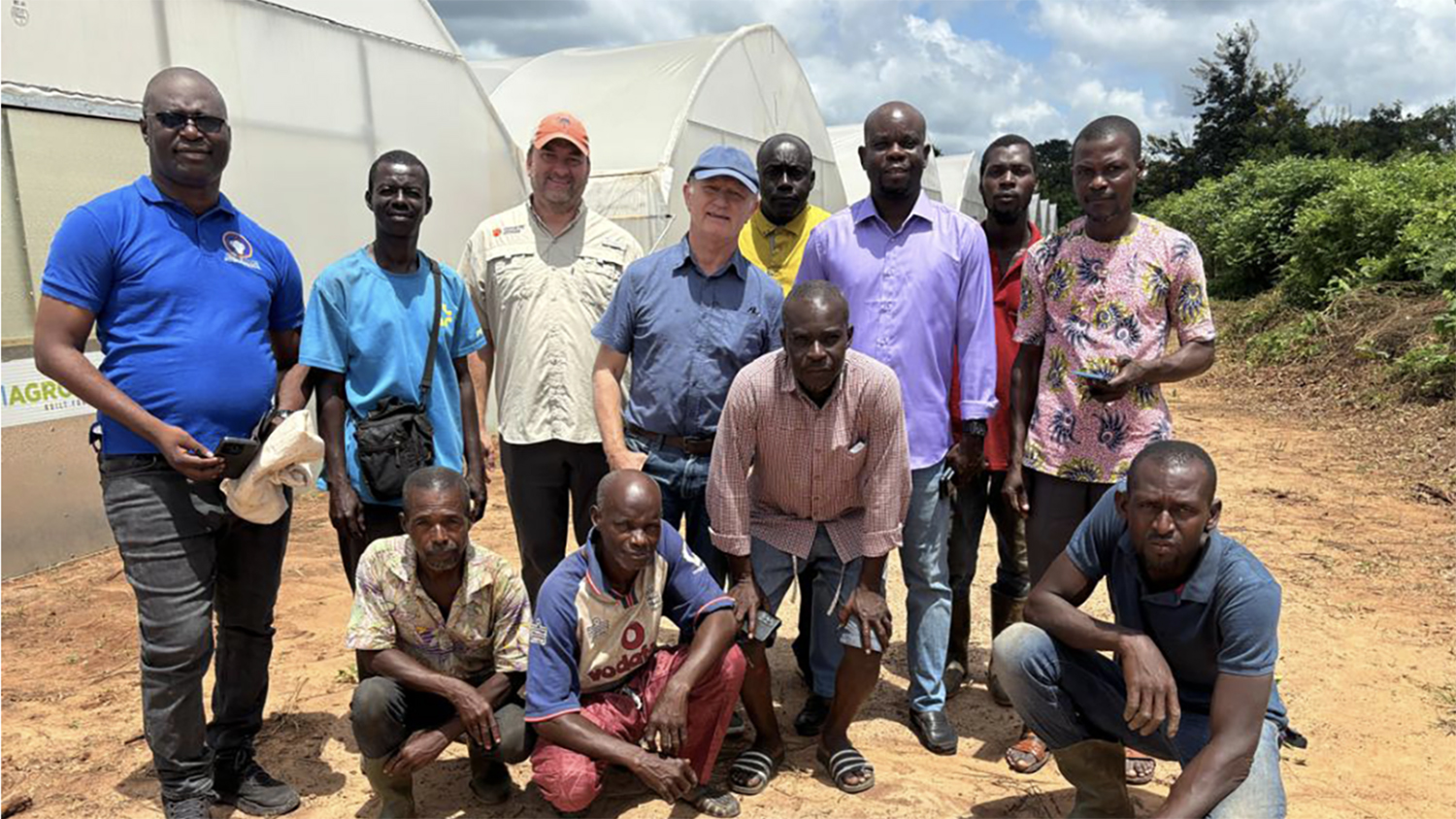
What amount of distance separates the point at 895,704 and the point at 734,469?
1399 millimetres

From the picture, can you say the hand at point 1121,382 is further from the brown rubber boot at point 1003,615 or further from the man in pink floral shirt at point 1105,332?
the brown rubber boot at point 1003,615

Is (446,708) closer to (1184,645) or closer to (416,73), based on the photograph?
(1184,645)

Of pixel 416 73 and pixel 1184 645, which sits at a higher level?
pixel 416 73

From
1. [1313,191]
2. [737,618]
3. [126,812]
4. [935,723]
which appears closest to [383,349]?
[737,618]

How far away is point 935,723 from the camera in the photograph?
3287mm

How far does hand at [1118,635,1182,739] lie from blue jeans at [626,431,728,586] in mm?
1273

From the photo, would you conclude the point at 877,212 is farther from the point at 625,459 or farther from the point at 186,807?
the point at 186,807

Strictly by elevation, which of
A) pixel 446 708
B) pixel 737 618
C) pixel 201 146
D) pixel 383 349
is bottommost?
pixel 446 708

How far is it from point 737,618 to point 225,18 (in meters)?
5.54

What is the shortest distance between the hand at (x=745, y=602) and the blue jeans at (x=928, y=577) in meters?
0.56

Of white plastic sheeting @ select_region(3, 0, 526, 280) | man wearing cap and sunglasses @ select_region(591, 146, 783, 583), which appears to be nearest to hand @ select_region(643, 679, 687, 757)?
man wearing cap and sunglasses @ select_region(591, 146, 783, 583)

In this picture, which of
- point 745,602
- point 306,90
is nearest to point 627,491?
point 745,602

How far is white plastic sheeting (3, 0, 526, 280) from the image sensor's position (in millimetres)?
5238

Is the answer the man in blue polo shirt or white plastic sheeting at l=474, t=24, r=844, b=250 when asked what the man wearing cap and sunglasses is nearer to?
the man in blue polo shirt
